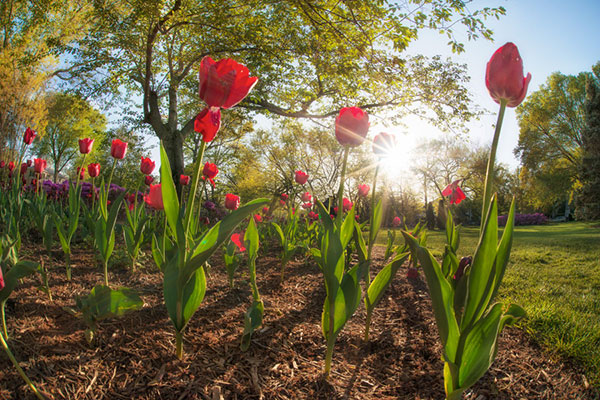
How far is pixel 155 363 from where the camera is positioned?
1.16 meters

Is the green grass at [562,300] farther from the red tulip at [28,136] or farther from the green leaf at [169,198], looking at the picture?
the red tulip at [28,136]

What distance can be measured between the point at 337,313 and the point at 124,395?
0.77 meters

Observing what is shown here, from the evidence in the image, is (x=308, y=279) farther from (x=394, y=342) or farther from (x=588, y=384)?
(x=588, y=384)

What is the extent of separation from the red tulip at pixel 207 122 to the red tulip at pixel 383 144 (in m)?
0.97

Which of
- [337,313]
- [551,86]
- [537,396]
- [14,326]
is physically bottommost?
[537,396]

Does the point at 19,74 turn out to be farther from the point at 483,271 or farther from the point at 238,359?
the point at 483,271

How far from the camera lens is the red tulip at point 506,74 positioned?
905 millimetres

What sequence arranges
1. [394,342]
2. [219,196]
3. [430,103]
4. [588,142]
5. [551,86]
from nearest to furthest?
[394,342]
[430,103]
[588,142]
[551,86]
[219,196]

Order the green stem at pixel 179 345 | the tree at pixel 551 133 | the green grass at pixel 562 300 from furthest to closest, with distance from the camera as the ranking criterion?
1. the tree at pixel 551 133
2. the green grass at pixel 562 300
3. the green stem at pixel 179 345

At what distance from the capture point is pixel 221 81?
0.97 meters

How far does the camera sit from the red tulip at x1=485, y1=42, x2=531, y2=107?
0.90m

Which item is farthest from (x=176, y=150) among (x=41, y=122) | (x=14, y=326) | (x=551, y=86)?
(x=551, y=86)

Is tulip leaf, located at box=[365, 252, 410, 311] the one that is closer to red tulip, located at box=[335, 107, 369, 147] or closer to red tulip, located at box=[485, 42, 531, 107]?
red tulip, located at box=[335, 107, 369, 147]

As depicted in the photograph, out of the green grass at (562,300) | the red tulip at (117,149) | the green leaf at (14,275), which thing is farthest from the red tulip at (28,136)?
the green grass at (562,300)
